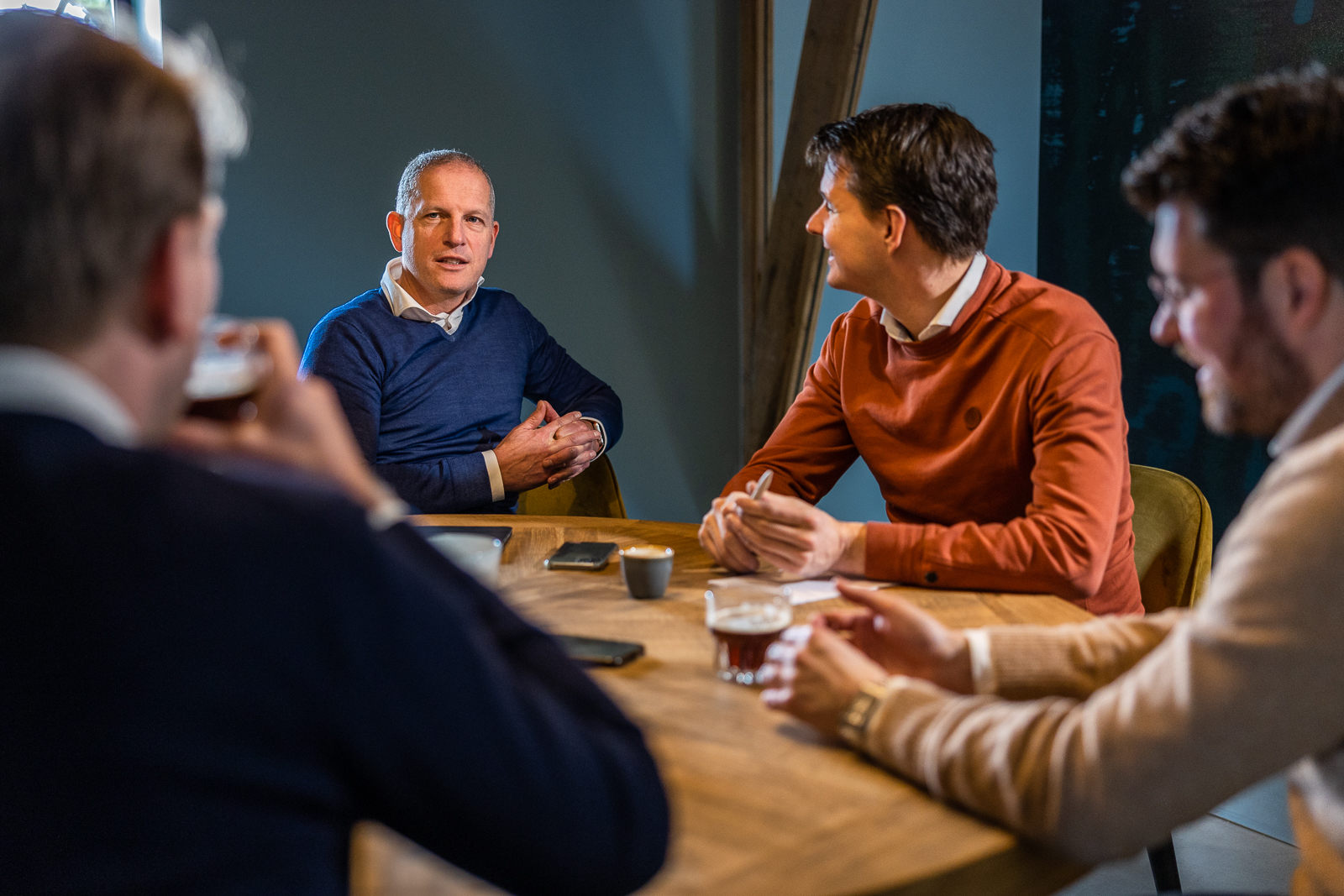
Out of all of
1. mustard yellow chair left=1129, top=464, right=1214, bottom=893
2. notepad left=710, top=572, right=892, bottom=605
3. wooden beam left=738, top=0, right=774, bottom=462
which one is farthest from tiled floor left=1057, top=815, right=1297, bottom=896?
wooden beam left=738, top=0, right=774, bottom=462

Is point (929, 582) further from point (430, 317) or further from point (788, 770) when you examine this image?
point (430, 317)

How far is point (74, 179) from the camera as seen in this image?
0.58 meters

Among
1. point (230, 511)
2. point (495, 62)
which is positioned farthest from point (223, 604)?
point (495, 62)

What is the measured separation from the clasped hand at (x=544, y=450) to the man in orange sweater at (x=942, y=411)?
649mm

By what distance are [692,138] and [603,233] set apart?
52cm

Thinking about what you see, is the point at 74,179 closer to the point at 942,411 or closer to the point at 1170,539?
the point at 942,411

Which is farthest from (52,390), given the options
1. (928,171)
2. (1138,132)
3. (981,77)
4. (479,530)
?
(981,77)

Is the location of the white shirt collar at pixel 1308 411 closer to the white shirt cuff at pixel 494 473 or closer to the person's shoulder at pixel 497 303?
the white shirt cuff at pixel 494 473

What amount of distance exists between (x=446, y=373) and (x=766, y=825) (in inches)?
83.1

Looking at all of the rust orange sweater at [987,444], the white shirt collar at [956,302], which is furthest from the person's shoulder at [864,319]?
the white shirt collar at [956,302]

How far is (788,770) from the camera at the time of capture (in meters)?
0.99

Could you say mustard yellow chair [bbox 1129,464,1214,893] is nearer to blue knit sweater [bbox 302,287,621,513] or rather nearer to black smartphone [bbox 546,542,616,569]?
black smartphone [bbox 546,542,616,569]

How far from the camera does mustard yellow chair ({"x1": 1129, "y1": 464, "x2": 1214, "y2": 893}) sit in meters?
1.98

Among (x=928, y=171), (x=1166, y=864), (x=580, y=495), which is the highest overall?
(x=928, y=171)
